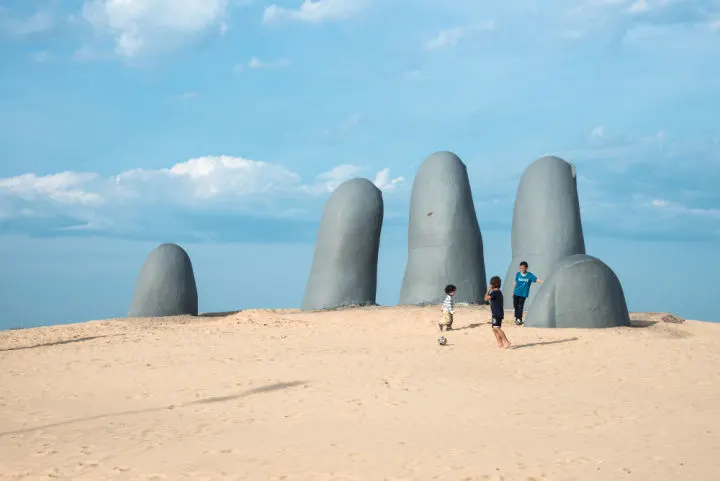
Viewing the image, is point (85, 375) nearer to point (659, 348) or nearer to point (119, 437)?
point (119, 437)

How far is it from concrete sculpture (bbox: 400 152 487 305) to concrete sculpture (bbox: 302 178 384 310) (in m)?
0.90

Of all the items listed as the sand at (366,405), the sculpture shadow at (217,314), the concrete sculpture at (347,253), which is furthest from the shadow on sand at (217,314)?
the sand at (366,405)

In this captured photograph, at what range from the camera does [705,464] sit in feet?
20.0

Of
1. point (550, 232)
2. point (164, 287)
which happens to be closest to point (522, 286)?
point (550, 232)

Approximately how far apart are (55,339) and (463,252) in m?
9.05

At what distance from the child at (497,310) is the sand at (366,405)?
1.33ft

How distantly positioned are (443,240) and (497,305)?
5.76 meters

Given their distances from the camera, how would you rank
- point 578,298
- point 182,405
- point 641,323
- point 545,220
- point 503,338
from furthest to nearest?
point 545,220 < point 641,323 < point 578,298 < point 503,338 < point 182,405

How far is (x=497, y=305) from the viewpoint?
1188 cm

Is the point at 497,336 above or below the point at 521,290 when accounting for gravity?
below

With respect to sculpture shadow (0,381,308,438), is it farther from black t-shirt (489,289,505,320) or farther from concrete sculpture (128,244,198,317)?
concrete sculpture (128,244,198,317)

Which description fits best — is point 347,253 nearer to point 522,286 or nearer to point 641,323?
point 522,286

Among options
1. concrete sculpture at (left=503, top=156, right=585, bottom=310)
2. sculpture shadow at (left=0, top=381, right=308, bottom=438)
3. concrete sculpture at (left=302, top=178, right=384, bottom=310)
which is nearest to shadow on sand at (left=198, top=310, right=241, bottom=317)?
concrete sculpture at (left=302, top=178, right=384, bottom=310)

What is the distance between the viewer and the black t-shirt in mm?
11828
